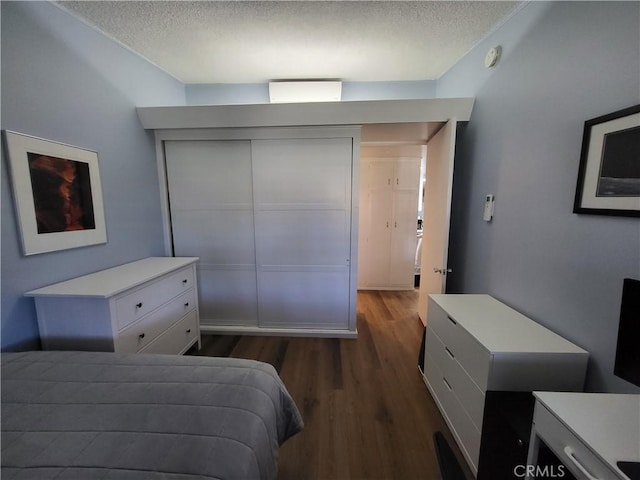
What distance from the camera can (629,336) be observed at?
0.83m

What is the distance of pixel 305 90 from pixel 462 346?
9.27 feet

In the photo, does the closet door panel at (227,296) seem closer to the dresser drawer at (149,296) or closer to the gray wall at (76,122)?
the dresser drawer at (149,296)

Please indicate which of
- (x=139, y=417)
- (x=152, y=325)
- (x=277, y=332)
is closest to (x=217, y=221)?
(x=152, y=325)

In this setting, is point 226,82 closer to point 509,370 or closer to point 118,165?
point 118,165

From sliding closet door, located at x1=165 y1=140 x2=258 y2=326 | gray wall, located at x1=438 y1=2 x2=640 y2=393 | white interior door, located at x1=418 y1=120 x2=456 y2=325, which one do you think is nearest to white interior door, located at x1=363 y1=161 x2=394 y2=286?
white interior door, located at x1=418 y1=120 x2=456 y2=325

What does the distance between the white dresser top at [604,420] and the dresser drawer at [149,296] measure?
6.88 feet

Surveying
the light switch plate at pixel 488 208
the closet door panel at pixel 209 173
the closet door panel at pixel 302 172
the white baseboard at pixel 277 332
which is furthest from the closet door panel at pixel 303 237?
the light switch plate at pixel 488 208

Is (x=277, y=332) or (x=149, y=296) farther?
(x=277, y=332)

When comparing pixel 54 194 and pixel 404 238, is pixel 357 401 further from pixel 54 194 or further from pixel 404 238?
pixel 404 238

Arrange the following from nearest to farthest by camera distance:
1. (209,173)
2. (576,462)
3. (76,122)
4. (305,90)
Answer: (576,462) < (76,122) < (209,173) < (305,90)

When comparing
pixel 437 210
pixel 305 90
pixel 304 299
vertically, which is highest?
pixel 305 90

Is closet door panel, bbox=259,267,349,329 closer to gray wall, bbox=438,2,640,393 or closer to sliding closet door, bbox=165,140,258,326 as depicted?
sliding closet door, bbox=165,140,258,326

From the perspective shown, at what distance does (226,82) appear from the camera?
2818mm

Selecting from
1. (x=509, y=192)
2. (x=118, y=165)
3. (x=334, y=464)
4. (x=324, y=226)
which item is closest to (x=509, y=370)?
(x=334, y=464)
